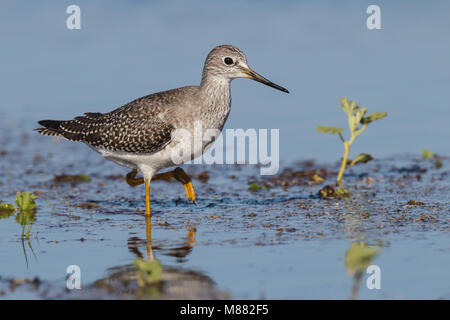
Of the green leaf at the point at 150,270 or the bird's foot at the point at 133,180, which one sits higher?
the bird's foot at the point at 133,180

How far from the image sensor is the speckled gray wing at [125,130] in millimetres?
10062

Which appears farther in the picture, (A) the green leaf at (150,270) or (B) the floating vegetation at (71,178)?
(B) the floating vegetation at (71,178)

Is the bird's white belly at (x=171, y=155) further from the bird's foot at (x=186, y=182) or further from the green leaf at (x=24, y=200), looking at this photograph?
the green leaf at (x=24, y=200)

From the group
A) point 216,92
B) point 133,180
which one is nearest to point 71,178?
point 133,180

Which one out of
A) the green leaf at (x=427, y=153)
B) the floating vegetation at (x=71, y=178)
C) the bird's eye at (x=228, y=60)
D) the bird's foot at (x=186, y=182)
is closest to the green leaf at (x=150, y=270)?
Answer: the bird's foot at (x=186, y=182)

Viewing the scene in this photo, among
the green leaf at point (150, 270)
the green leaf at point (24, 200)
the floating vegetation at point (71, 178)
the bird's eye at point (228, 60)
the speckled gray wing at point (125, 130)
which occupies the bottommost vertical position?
the green leaf at point (150, 270)

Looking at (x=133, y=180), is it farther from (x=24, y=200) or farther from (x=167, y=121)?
(x=24, y=200)

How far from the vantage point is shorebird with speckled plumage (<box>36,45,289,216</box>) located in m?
10.0

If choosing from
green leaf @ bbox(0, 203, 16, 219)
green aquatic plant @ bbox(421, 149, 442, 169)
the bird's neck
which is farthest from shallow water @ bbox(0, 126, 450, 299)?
the bird's neck

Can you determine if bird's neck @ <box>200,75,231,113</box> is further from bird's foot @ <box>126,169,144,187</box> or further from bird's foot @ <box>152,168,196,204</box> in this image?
bird's foot @ <box>126,169,144,187</box>

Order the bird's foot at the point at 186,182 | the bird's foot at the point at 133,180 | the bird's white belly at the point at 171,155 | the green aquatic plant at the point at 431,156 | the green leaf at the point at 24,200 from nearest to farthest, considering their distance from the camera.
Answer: the bird's white belly at the point at 171,155, the green leaf at the point at 24,200, the bird's foot at the point at 186,182, the bird's foot at the point at 133,180, the green aquatic plant at the point at 431,156

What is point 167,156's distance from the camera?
33.1 feet
